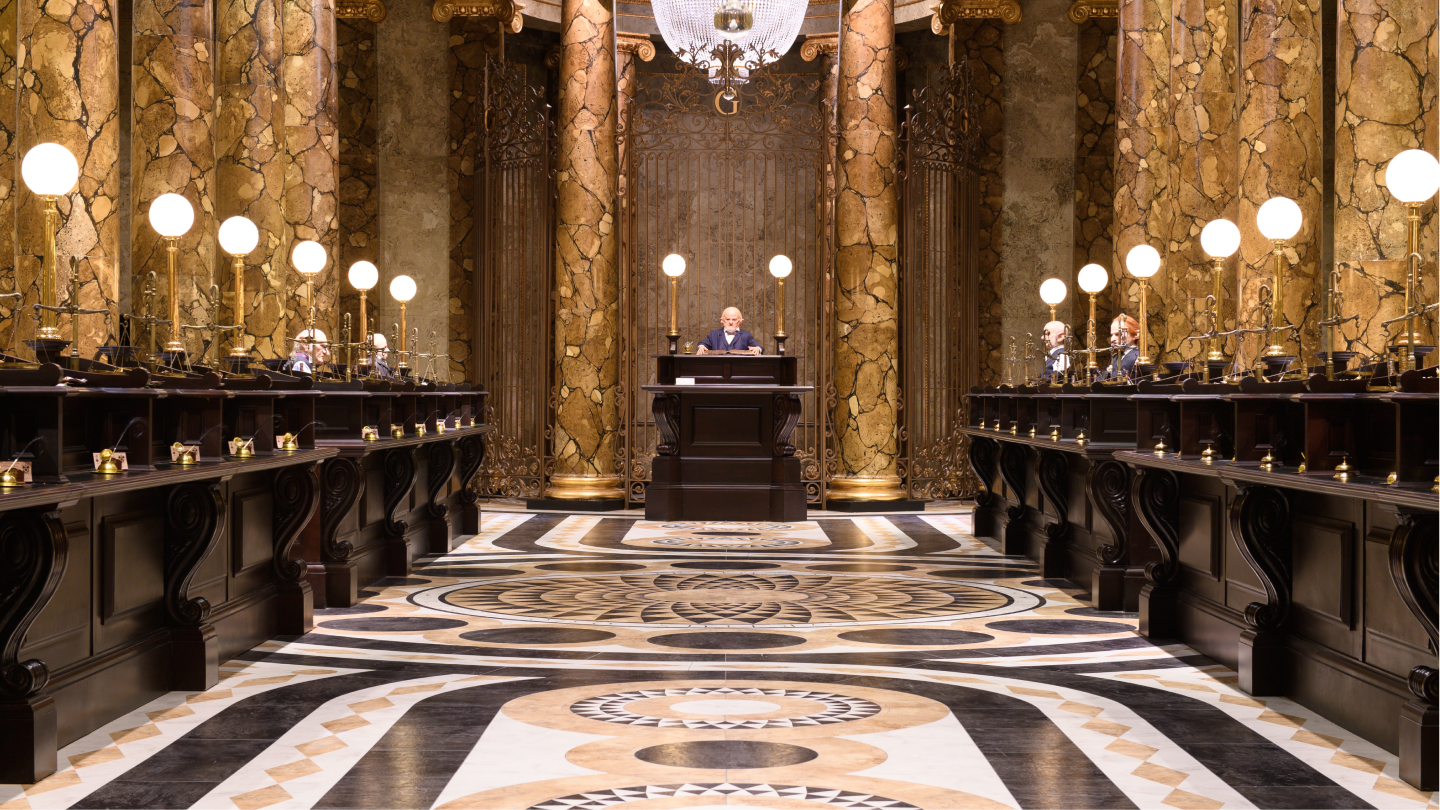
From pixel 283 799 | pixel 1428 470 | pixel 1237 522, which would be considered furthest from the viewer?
pixel 1237 522

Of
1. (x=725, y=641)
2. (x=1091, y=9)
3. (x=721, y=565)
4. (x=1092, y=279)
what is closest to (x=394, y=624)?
(x=725, y=641)

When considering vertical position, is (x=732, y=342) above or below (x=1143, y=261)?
below

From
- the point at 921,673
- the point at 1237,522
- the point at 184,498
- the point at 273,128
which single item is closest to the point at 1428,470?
the point at 1237,522

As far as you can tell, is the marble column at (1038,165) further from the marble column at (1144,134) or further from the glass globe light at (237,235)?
the glass globe light at (237,235)

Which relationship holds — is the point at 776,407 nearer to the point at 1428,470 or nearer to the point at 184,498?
the point at 184,498

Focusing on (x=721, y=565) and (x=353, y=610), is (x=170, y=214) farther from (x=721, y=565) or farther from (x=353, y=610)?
(x=721, y=565)

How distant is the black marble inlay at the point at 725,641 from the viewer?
576 cm

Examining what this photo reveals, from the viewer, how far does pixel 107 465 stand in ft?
13.6

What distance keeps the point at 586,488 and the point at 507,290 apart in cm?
239

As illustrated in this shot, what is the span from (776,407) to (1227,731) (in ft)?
24.4

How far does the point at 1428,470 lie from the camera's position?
374 centimetres

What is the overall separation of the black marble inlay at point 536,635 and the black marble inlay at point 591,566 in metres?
A: 2.10

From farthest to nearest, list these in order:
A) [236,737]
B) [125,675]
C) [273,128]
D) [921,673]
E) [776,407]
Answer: [776,407], [273,128], [921,673], [125,675], [236,737]

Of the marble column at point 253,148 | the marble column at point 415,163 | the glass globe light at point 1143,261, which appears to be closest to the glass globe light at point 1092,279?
the glass globe light at point 1143,261
